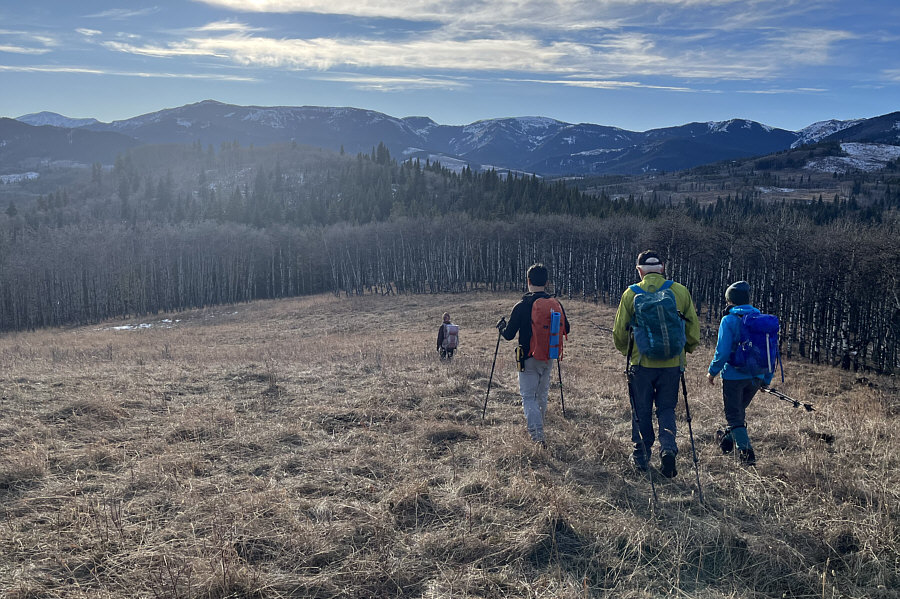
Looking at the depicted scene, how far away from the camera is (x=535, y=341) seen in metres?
7.55

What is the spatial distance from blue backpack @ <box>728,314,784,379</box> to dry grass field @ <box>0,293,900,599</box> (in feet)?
4.05

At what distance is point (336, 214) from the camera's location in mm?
110375

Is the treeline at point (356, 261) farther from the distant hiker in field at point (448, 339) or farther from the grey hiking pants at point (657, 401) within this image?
the grey hiking pants at point (657, 401)

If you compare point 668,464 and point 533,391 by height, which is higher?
point 533,391

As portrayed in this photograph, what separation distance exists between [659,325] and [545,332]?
1.62 m

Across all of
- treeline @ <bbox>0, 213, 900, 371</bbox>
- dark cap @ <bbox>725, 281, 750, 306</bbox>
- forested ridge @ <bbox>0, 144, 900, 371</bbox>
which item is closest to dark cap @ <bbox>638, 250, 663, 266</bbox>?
dark cap @ <bbox>725, 281, 750, 306</bbox>

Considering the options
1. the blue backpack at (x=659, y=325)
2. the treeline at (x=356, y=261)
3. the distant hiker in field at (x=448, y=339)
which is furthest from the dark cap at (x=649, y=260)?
the treeline at (x=356, y=261)

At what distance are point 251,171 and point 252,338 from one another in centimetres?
13638

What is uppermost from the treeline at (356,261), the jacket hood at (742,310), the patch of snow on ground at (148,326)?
the jacket hood at (742,310)

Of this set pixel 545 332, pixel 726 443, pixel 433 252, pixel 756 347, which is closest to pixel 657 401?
pixel 726 443

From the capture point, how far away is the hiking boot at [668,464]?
646cm

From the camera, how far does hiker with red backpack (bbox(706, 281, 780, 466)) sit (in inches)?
276

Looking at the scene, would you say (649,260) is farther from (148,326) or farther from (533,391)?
(148,326)

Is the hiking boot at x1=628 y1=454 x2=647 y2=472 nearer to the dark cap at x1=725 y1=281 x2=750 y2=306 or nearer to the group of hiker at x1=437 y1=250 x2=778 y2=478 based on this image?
the group of hiker at x1=437 y1=250 x2=778 y2=478
